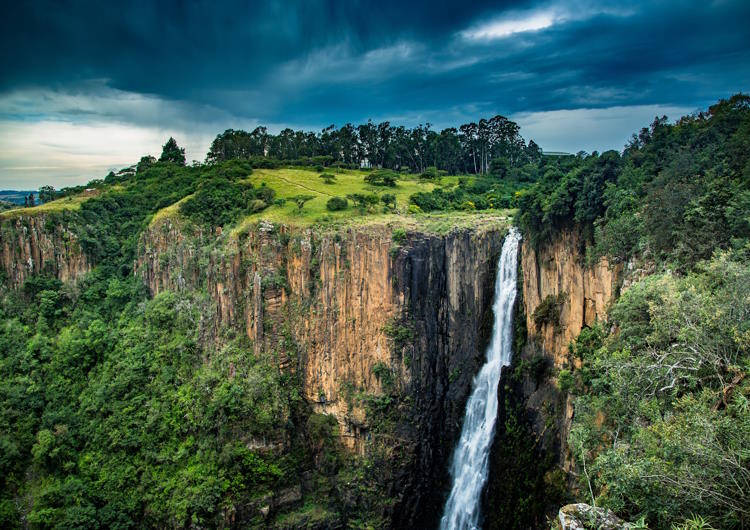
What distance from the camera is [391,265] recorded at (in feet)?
74.6

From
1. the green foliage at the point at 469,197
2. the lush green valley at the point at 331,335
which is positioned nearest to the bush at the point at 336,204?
the lush green valley at the point at 331,335

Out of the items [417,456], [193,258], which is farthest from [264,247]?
[417,456]

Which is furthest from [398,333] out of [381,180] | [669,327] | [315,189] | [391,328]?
[381,180]

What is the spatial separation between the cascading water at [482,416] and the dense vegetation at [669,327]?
9.69ft

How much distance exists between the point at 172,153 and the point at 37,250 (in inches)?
799

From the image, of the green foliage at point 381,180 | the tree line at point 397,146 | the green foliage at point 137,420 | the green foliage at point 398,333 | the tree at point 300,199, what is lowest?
the green foliage at point 137,420

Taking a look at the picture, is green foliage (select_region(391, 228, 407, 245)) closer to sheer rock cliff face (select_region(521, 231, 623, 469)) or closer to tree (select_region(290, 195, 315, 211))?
sheer rock cliff face (select_region(521, 231, 623, 469))

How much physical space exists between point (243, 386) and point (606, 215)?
18.6 meters

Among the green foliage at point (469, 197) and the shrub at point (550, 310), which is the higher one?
the green foliage at point (469, 197)

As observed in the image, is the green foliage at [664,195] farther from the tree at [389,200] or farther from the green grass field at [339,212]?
the tree at [389,200]

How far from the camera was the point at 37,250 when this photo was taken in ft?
103

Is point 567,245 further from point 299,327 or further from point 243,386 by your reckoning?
point 243,386

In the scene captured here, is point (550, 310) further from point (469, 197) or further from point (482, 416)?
point (469, 197)

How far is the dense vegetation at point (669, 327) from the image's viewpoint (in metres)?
7.41
